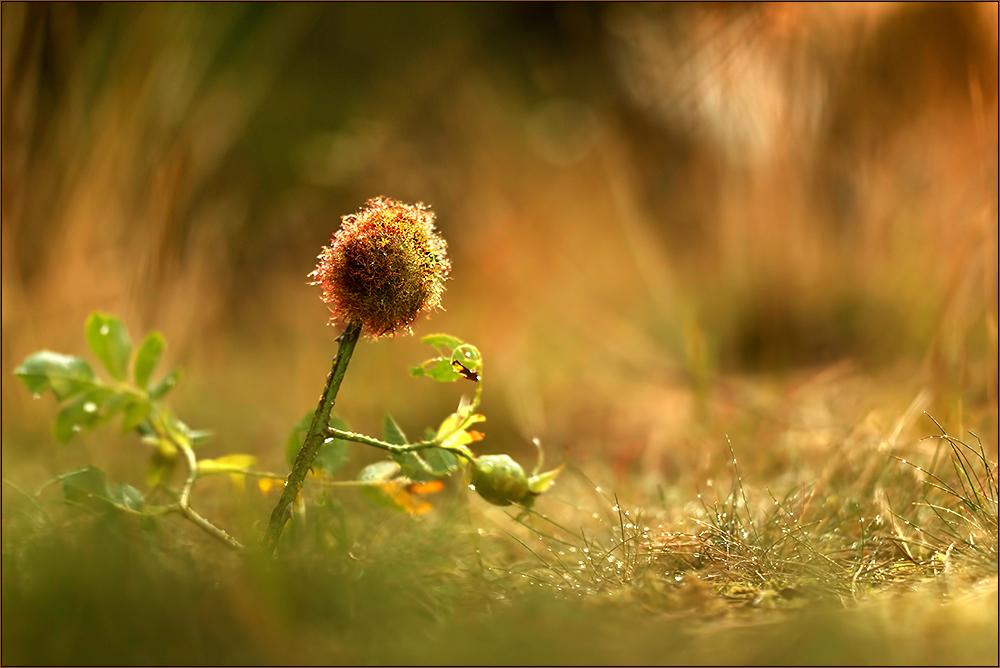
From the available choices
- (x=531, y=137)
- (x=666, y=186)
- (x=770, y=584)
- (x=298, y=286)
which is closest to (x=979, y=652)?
(x=770, y=584)

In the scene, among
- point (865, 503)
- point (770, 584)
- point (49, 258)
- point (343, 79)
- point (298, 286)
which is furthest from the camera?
point (343, 79)

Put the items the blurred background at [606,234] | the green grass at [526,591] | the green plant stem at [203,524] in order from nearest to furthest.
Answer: the green grass at [526,591] < the green plant stem at [203,524] < the blurred background at [606,234]

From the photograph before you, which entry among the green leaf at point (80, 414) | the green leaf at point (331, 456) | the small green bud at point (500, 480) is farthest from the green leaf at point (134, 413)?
the small green bud at point (500, 480)

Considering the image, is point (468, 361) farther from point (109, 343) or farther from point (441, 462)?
point (109, 343)

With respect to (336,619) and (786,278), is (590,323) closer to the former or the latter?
(786,278)

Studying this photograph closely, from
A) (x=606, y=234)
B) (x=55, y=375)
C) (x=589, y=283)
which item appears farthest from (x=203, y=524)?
(x=606, y=234)

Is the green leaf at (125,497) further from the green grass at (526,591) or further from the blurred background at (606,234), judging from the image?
the blurred background at (606,234)

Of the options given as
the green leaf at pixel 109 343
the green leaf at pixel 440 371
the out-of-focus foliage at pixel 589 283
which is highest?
the out-of-focus foliage at pixel 589 283
